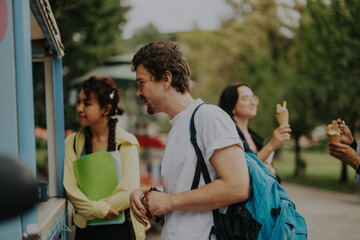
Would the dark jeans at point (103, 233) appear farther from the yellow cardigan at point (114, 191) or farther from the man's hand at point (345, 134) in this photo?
the man's hand at point (345, 134)

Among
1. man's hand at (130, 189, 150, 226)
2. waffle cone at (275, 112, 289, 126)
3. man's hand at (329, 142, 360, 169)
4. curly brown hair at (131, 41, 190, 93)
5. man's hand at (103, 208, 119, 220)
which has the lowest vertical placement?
man's hand at (103, 208, 119, 220)

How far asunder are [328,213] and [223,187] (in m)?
8.66

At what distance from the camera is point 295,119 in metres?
15.7

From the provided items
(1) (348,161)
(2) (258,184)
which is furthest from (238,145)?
(1) (348,161)

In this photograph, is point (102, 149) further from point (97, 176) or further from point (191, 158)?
point (191, 158)

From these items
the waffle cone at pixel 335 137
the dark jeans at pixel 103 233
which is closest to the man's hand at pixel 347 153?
the waffle cone at pixel 335 137

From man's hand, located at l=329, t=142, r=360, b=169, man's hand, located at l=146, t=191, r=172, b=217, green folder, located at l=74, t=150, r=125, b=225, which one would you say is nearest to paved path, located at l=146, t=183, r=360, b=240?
green folder, located at l=74, t=150, r=125, b=225

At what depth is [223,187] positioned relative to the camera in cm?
162

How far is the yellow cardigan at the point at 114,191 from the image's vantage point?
2.59 metres

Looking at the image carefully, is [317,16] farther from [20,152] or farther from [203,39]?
[203,39]

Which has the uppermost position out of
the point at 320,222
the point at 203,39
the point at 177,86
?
the point at 203,39

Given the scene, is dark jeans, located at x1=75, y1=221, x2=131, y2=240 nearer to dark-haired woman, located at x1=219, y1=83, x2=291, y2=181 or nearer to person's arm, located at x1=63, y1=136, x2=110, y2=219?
person's arm, located at x1=63, y1=136, x2=110, y2=219

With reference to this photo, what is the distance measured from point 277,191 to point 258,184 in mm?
134

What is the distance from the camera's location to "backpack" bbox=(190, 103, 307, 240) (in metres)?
1.67
